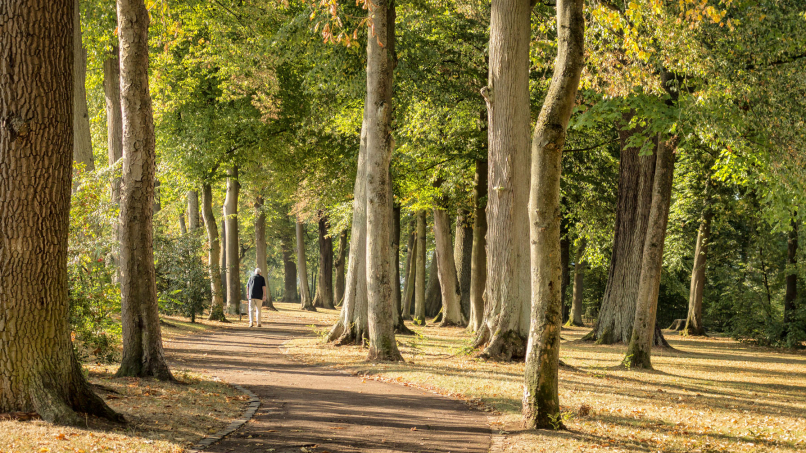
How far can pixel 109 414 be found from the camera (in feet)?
20.6

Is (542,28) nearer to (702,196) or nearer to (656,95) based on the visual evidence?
(656,95)

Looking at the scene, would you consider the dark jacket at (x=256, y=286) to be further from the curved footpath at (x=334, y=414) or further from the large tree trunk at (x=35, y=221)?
the large tree trunk at (x=35, y=221)

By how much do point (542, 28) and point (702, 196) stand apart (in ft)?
55.1

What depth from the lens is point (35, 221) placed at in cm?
602

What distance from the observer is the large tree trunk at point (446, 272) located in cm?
2455

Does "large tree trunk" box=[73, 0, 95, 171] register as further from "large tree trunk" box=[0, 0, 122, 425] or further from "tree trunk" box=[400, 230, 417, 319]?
"tree trunk" box=[400, 230, 417, 319]

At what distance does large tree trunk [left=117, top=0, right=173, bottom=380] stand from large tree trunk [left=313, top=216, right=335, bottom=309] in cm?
2965

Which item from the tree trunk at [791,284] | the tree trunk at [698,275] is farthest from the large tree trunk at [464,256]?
the tree trunk at [791,284]

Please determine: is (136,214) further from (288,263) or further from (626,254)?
(288,263)

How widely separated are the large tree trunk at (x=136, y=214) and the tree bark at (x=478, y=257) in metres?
12.6

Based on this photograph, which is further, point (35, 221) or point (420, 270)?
→ point (420, 270)

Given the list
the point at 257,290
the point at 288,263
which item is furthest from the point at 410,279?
the point at 288,263

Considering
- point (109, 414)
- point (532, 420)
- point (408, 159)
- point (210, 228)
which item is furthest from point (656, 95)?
point (210, 228)

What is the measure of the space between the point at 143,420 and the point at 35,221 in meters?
2.19
